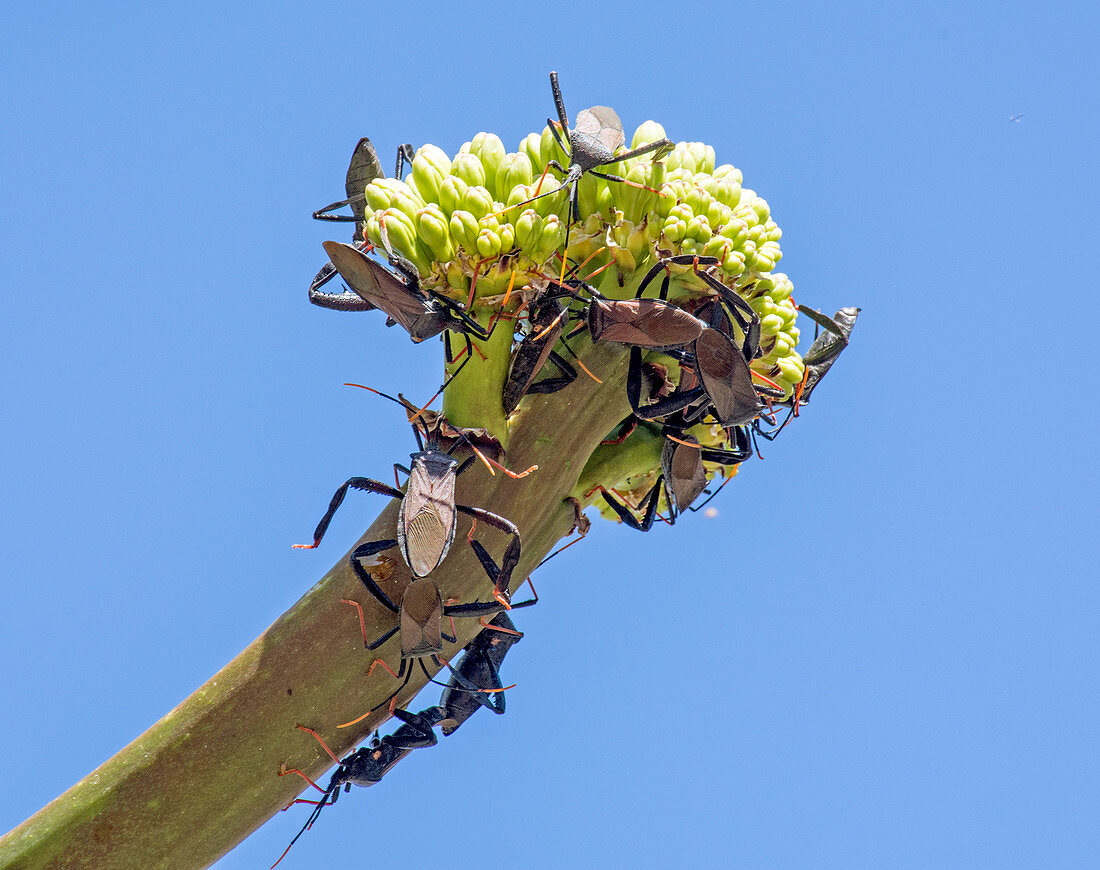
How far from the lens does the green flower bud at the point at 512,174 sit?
→ 17.5ft

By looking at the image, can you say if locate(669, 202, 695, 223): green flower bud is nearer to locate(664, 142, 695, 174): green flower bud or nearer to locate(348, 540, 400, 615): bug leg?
locate(664, 142, 695, 174): green flower bud

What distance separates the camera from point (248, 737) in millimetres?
5188

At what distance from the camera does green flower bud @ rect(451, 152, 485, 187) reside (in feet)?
17.3

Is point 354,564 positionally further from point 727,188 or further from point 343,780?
point 727,188

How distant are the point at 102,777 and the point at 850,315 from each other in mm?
4800

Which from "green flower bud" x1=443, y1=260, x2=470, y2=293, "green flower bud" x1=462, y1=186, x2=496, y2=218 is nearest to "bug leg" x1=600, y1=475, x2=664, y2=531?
"green flower bud" x1=443, y1=260, x2=470, y2=293

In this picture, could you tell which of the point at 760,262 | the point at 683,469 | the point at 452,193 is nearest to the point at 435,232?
the point at 452,193

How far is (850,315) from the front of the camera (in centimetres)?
648

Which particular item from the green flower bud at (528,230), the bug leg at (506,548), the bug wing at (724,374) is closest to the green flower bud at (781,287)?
the bug wing at (724,374)

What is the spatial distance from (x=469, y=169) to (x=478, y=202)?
0.24 metres

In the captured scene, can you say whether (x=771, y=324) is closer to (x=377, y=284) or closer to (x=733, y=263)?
(x=733, y=263)

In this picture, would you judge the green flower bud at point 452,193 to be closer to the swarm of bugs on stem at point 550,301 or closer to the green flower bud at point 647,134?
the swarm of bugs on stem at point 550,301

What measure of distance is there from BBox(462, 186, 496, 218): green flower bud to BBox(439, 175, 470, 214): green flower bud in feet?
0.17

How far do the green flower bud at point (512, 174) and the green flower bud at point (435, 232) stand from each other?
37 centimetres
